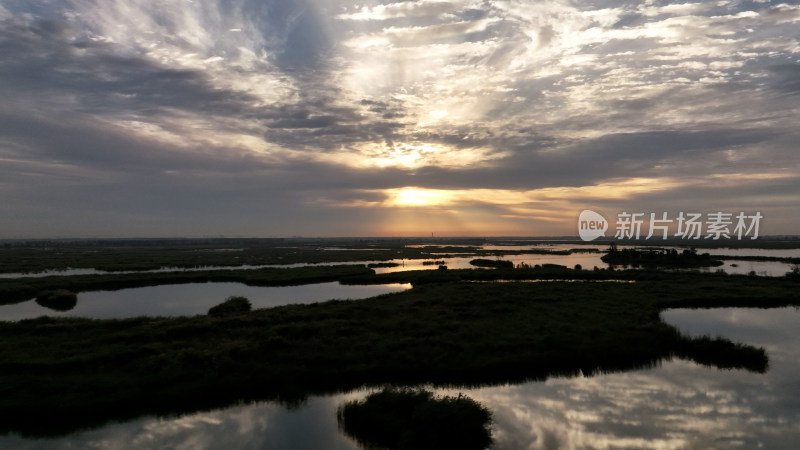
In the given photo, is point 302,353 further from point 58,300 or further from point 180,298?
point 58,300

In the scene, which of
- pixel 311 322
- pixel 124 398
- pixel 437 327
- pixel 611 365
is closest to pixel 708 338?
pixel 611 365

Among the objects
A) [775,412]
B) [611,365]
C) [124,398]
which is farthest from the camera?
[611,365]

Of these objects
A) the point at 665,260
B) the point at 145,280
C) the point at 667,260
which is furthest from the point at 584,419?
the point at 665,260

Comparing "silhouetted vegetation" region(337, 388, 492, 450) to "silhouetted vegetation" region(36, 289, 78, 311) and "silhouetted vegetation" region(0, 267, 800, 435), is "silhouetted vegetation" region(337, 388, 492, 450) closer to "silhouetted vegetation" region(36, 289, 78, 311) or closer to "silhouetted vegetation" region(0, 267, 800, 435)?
"silhouetted vegetation" region(0, 267, 800, 435)

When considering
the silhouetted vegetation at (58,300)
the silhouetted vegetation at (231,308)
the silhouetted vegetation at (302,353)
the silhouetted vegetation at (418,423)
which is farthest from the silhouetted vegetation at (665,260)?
the silhouetted vegetation at (58,300)

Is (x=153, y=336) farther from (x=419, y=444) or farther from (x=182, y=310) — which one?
(x=419, y=444)

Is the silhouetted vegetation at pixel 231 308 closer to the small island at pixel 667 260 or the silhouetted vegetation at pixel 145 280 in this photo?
the silhouetted vegetation at pixel 145 280

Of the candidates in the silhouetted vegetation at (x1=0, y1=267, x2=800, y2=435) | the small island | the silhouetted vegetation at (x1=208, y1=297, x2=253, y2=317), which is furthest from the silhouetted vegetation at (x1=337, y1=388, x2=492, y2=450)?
the small island
